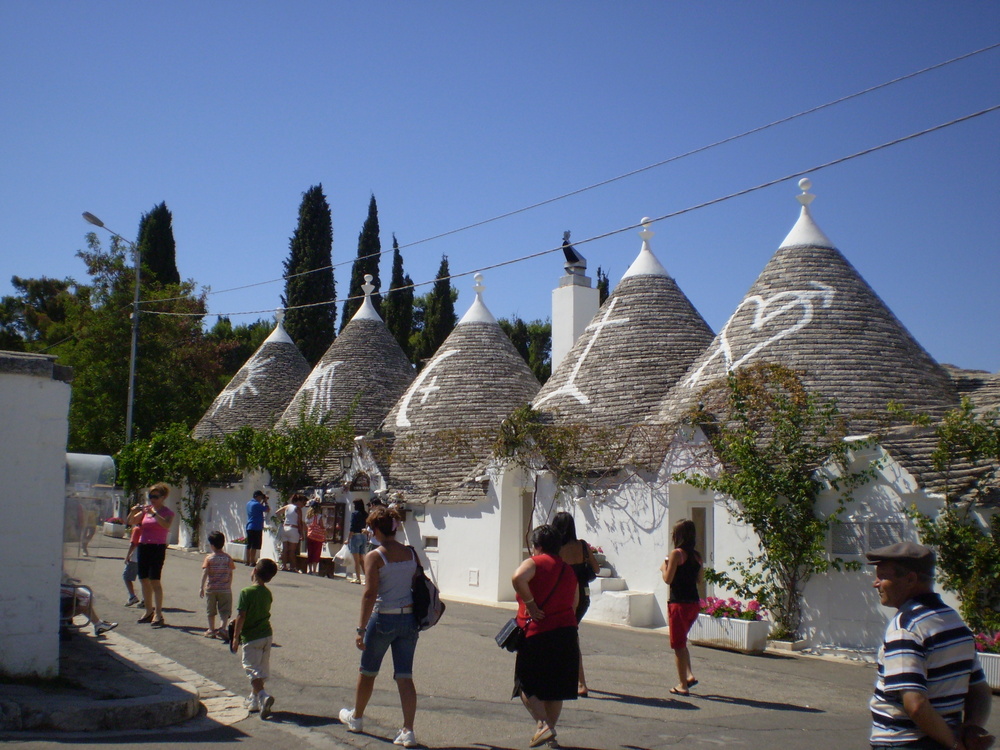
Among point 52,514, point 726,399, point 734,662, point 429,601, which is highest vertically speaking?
point 726,399

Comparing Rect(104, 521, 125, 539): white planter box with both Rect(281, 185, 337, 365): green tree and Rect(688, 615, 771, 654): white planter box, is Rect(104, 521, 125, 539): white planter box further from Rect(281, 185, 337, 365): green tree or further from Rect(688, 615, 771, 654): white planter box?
Rect(688, 615, 771, 654): white planter box

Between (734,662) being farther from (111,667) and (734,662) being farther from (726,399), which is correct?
(111,667)

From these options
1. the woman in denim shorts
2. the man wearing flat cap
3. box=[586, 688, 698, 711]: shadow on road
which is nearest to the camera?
the man wearing flat cap

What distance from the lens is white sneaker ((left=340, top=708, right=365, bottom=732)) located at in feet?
19.8

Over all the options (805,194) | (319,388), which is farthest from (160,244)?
(805,194)

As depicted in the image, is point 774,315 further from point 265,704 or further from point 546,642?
point 265,704

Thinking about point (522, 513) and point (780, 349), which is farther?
point (522, 513)

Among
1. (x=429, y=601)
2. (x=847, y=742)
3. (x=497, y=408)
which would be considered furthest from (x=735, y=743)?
(x=497, y=408)

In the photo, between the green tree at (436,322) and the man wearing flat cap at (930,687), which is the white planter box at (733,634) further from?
the green tree at (436,322)

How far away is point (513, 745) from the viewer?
19.5 feet

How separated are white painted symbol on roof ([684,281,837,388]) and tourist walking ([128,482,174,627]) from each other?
309 inches

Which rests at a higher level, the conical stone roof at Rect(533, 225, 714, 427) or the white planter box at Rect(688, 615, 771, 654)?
the conical stone roof at Rect(533, 225, 714, 427)

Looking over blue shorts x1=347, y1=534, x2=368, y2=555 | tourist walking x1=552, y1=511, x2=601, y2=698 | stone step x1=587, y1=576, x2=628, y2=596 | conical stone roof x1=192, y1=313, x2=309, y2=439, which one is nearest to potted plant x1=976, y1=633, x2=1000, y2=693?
tourist walking x1=552, y1=511, x2=601, y2=698

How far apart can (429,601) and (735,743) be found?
2.23 m
